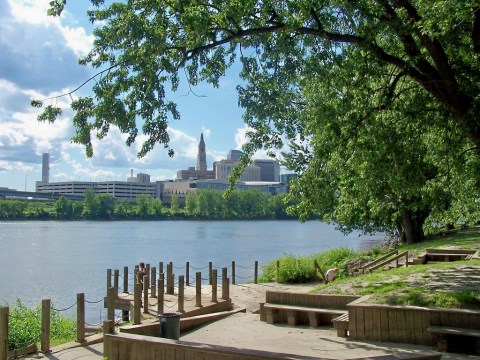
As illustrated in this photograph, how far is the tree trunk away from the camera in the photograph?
33375 mm

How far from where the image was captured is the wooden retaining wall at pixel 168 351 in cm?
727

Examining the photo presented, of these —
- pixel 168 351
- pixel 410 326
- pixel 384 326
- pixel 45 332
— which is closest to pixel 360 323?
pixel 384 326

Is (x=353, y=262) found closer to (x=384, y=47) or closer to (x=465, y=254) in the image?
(x=465, y=254)

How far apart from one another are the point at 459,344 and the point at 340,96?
7742 millimetres

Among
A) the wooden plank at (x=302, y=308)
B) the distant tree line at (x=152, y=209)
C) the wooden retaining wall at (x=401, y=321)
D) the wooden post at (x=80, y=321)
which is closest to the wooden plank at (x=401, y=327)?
the wooden retaining wall at (x=401, y=321)

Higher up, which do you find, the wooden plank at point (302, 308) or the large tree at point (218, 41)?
the large tree at point (218, 41)

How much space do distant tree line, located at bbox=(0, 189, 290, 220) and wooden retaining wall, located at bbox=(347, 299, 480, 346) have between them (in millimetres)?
131737

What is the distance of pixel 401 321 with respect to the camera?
9.91m

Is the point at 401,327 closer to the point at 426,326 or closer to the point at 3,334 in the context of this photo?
the point at 426,326

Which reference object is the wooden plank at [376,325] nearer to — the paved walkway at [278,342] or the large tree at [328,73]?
the paved walkway at [278,342]

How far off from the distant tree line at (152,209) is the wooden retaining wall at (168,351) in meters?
133

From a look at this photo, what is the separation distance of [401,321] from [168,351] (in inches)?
170

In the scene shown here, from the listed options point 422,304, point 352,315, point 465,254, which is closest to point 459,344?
point 422,304

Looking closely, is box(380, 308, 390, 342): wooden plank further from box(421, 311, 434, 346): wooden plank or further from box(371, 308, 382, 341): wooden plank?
box(421, 311, 434, 346): wooden plank
